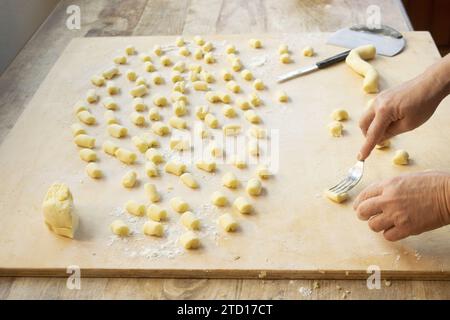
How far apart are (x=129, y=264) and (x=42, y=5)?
179cm

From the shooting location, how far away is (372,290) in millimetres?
1064

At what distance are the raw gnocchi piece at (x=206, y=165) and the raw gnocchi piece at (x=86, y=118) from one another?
1.20ft

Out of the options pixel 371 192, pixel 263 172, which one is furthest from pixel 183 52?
pixel 371 192

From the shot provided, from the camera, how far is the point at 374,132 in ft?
4.38

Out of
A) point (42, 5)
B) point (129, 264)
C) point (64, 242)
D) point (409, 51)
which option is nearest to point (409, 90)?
point (409, 51)

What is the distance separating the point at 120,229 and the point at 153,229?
0.23 ft

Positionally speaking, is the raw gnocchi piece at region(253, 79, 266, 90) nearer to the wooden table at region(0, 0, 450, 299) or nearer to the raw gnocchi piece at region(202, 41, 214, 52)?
the raw gnocchi piece at region(202, 41, 214, 52)

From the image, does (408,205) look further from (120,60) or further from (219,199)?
(120,60)

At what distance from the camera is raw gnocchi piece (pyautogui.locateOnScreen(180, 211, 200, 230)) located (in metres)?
1.21

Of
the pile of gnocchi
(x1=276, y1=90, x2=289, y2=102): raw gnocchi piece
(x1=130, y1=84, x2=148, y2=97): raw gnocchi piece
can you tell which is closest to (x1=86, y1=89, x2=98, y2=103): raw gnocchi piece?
the pile of gnocchi

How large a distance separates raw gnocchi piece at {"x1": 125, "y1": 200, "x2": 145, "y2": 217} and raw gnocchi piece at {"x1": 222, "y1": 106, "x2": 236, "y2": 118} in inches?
17.1

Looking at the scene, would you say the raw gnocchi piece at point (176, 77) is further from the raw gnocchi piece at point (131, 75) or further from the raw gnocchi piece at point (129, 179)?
→ the raw gnocchi piece at point (129, 179)
